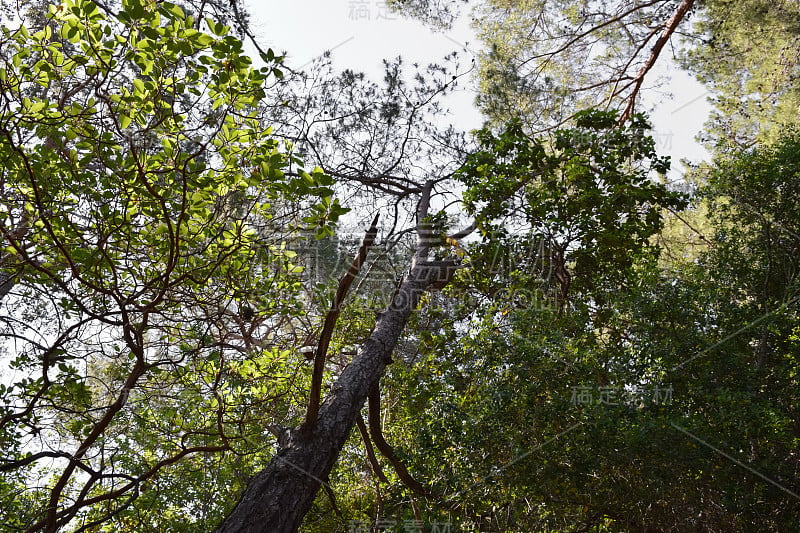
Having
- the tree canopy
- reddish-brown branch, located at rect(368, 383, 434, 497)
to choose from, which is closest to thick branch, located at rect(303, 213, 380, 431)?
the tree canopy

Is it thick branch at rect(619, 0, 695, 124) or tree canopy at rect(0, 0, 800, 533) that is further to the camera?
thick branch at rect(619, 0, 695, 124)

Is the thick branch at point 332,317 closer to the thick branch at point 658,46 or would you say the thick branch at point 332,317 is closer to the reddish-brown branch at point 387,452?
the reddish-brown branch at point 387,452

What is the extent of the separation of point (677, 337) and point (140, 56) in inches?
143

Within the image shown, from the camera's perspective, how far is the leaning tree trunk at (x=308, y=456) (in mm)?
2936

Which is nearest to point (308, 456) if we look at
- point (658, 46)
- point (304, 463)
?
point (304, 463)

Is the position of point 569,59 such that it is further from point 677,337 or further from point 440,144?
point 677,337

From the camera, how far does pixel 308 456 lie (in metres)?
3.38

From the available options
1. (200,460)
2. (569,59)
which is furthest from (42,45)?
(569,59)

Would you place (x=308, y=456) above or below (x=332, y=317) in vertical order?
below

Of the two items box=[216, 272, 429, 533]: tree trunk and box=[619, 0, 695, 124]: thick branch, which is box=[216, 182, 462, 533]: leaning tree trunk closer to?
box=[216, 272, 429, 533]: tree trunk

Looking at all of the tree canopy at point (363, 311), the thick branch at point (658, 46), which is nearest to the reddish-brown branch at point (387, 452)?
the tree canopy at point (363, 311)

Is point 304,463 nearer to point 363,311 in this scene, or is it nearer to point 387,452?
point 387,452

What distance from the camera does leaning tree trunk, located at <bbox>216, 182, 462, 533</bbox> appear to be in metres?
2.94

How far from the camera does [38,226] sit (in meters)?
2.69
